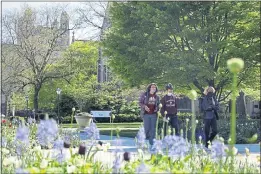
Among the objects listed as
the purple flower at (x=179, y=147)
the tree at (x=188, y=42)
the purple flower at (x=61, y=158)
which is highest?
the tree at (x=188, y=42)

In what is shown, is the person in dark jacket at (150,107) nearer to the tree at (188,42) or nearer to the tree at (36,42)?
the tree at (188,42)

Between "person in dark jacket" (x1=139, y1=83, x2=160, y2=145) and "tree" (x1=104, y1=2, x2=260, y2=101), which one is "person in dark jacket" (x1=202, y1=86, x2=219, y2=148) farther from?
"tree" (x1=104, y1=2, x2=260, y2=101)

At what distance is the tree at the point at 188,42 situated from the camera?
14.8 m

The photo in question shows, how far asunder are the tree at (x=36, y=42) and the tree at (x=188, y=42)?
13.1 metres

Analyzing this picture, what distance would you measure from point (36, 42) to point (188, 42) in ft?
48.8

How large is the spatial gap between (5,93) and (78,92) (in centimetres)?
422

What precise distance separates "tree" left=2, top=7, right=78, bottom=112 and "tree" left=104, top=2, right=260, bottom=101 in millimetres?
13140

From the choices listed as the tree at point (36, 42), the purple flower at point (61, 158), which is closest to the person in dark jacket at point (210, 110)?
the purple flower at point (61, 158)

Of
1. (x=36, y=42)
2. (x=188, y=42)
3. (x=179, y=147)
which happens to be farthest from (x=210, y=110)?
(x=36, y=42)

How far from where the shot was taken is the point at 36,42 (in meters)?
29.1

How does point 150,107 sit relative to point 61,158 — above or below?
above

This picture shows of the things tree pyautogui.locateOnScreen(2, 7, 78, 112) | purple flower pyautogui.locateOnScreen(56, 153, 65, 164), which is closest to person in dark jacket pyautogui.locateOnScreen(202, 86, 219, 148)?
purple flower pyautogui.locateOnScreen(56, 153, 65, 164)

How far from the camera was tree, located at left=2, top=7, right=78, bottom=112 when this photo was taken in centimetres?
2858

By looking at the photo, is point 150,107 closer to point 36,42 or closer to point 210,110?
point 210,110
